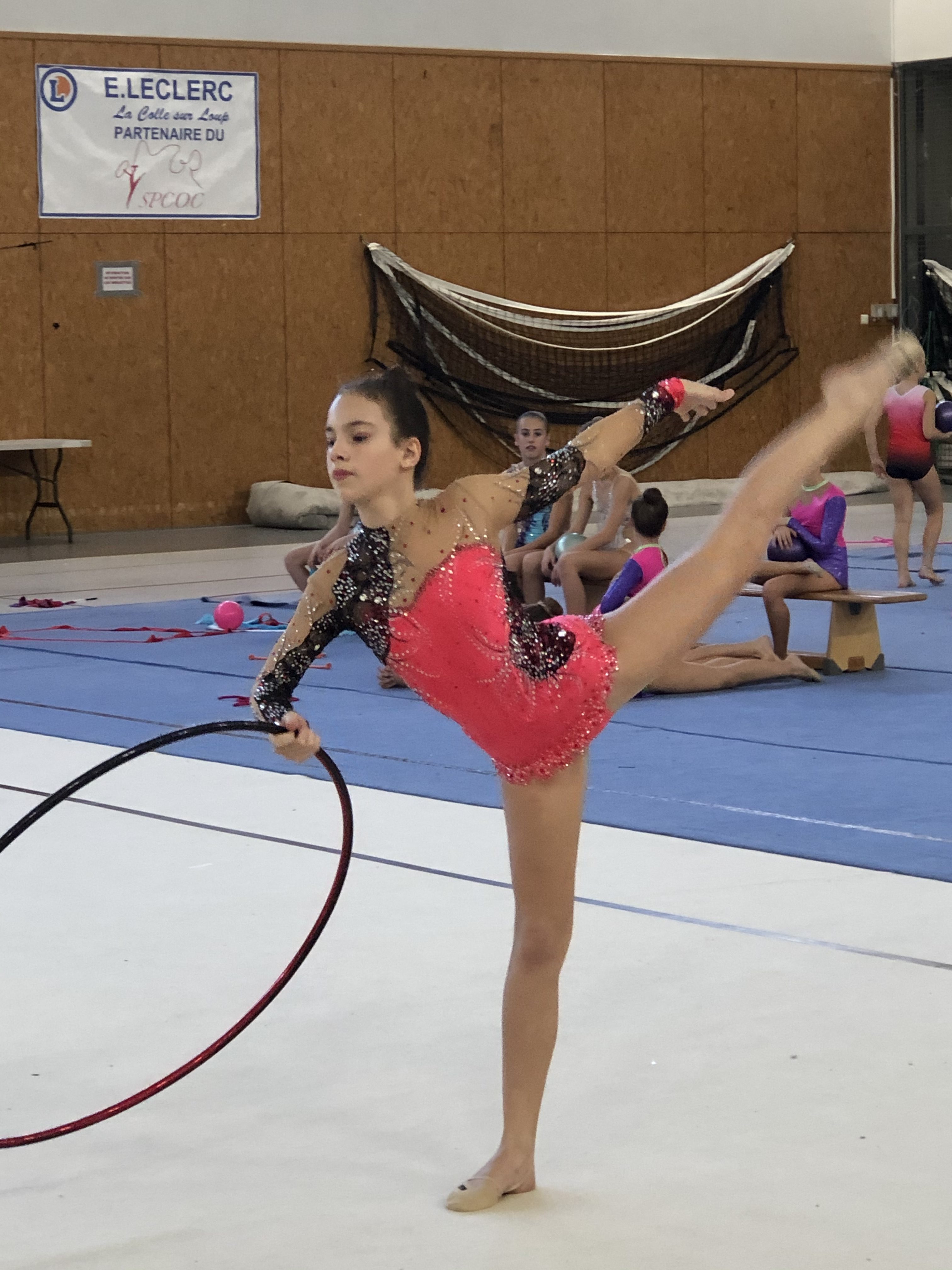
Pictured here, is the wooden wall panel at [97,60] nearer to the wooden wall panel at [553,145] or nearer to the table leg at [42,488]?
the table leg at [42,488]

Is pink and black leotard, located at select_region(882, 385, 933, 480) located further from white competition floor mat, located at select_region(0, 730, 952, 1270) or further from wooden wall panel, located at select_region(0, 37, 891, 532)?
white competition floor mat, located at select_region(0, 730, 952, 1270)

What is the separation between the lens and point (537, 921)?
2.84 metres

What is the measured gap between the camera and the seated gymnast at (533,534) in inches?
321

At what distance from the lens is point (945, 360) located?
659 inches

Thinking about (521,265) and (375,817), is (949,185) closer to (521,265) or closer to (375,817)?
(521,265)

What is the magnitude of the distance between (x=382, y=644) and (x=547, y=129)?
13.6 meters

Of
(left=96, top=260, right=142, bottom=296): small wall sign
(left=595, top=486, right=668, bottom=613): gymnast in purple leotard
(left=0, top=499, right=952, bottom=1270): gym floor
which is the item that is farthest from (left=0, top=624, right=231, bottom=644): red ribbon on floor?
(left=96, top=260, right=142, bottom=296): small wall sign

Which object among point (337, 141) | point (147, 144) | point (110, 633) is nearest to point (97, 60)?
point (147, 144)

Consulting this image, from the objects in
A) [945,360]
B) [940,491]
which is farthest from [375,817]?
[945,360]

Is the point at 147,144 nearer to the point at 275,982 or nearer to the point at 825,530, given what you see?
the point at 825,530

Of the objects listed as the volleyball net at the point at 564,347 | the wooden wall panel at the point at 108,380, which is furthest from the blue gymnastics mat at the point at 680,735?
the volleyball net at the point at 564,347

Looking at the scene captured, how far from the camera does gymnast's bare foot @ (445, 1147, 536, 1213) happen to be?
2697 millimetres

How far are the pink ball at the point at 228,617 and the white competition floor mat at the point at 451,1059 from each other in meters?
4.17

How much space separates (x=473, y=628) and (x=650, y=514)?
4.39 meters
